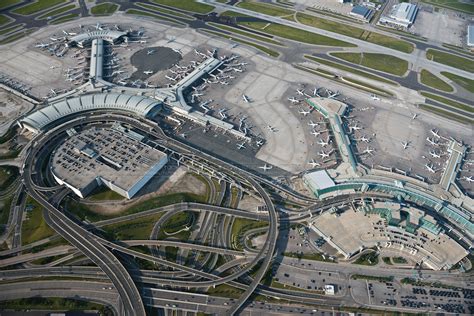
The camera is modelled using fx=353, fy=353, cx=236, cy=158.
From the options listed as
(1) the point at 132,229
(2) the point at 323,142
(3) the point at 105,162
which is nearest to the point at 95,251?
(1) the point at 132,229

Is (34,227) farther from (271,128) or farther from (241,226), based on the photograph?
(271,128)

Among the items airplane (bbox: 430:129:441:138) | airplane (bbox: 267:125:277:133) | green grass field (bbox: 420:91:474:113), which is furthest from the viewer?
green grass field (bbox: 420:91:474:113)

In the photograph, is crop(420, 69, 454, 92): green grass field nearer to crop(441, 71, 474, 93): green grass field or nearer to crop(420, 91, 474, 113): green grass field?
crop(441, 71, 474, 93): green grass field

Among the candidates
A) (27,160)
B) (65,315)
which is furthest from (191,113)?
(65,315)

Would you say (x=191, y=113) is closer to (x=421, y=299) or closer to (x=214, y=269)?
(x=214, y=269)

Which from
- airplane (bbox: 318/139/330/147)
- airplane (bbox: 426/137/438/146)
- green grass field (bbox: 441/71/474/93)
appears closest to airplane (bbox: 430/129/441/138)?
airplane (bbox: 426/137/438/146)

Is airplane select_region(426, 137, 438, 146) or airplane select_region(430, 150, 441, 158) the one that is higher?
airplane select_region(426, 137, 438, 146)

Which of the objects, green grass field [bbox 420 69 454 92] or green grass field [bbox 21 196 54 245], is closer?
green grass field [bbox 21 196 54 245]
